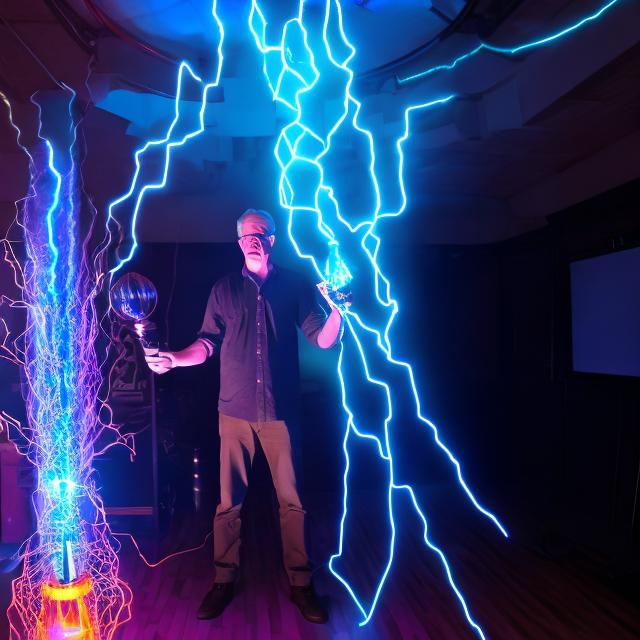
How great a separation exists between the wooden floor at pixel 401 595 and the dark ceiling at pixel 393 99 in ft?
7.38

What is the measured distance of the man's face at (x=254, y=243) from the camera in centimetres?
239

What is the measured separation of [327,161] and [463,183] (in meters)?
1.18

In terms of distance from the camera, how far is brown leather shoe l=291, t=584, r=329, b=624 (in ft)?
7.55

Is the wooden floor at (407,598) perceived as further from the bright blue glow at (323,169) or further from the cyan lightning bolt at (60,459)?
the cyan lightning bolt at (60,459)

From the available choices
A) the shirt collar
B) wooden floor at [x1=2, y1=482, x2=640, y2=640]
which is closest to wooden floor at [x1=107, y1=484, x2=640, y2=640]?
wooden floor at [x1=2, y1=482, x2=640, y2=640]

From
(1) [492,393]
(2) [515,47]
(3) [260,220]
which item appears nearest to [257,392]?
(3) [260,220]

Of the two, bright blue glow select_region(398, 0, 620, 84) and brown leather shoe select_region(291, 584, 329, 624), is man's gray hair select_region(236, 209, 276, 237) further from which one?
brown leather shoe select_region(291, 584, 329, 624)

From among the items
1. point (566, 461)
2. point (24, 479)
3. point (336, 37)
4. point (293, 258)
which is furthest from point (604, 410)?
point (24, 479)

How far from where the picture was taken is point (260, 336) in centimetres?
241

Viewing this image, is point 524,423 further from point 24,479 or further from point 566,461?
point 24,479

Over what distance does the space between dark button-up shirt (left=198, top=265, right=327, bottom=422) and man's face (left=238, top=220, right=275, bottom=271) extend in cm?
7

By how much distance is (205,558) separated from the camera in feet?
9.64

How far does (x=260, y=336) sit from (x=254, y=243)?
0.44 m

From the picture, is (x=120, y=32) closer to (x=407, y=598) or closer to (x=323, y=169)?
(x=323, y=169)
